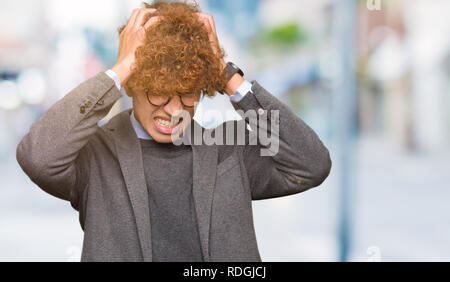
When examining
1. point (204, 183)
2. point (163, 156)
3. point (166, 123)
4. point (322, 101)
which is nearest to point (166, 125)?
point (166, 123)

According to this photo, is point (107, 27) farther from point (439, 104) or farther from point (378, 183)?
point (439, 104)

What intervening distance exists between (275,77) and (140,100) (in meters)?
16.3

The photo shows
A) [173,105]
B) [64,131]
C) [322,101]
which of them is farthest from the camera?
[322,101]

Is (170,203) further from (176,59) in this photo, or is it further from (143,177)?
(176,59)

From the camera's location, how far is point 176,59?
165 cm

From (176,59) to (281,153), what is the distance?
1.50ft

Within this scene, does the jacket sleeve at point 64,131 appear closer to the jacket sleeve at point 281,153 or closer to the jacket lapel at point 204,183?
the jacket lapel at point 204,183

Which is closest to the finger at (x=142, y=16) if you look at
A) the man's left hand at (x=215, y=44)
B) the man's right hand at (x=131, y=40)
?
the man's right hand at (x=131, y=40)

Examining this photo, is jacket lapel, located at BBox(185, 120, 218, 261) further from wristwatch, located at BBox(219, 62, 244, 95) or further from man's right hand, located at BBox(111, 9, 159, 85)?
man's right hand, located at BBox(111, 9, 159, 85)

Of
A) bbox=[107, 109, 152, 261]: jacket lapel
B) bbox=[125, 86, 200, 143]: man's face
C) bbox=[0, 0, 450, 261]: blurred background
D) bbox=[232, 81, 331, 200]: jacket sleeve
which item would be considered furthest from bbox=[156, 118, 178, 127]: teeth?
bbox=[0, 0, 450, 261]: blurred background

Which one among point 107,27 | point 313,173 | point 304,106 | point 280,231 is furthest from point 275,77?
point 313,173

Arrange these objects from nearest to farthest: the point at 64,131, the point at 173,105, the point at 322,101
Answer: the point at 64,131 → the point at 173,105 → the point at 322,101

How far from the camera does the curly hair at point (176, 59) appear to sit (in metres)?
1.64

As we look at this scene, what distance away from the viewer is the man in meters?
1.63
